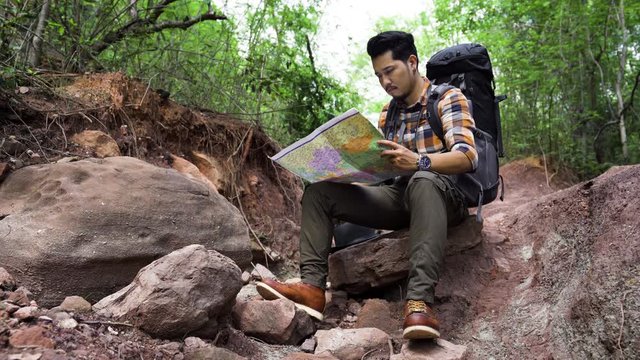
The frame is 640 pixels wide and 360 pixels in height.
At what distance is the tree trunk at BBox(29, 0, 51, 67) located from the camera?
Result: 3838mm

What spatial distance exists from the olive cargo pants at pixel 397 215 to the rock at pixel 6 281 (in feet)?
4.89

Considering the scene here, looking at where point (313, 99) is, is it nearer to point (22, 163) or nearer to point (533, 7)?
point (22, 163)

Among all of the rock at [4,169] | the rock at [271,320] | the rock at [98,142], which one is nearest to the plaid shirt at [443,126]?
the rock at [271,320]

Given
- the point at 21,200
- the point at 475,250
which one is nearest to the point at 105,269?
the point at 21,200

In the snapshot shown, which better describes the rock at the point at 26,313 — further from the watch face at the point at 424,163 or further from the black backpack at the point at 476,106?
the black backpack at the point at 476,106

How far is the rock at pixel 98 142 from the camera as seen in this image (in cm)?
352

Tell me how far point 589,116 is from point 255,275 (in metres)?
5.96

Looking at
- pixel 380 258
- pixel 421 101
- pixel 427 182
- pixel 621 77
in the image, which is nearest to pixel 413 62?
pixel 421 101

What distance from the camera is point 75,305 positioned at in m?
2.16

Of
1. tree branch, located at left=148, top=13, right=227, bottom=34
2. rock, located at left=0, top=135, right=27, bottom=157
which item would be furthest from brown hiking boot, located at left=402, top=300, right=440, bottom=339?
tree branch, located at left=148, top=13, right=227, bottom=34

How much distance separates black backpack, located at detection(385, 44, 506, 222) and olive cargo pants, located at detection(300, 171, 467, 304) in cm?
14

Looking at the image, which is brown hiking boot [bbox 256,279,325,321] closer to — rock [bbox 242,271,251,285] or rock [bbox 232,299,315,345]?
rock [bbox 232,299,315,345]

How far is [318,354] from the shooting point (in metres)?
2.45

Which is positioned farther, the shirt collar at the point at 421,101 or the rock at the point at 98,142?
the rock at the point at 98,142
